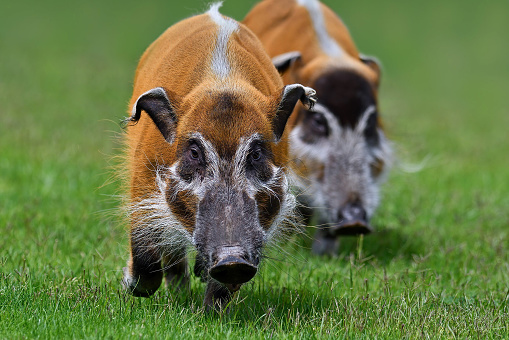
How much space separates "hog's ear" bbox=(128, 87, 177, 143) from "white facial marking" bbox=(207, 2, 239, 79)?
0.47 meters

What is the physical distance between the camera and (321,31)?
26.4ft

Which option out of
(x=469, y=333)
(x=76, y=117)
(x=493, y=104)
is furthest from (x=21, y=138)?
(x=493, y=104)

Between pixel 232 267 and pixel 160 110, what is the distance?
44.9 inches

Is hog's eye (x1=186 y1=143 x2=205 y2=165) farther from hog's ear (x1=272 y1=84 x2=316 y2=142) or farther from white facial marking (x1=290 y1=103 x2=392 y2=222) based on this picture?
white facial marking (x1=290 y1=103 x2=392 y2=222)

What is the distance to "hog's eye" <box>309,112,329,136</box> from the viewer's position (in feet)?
23.9

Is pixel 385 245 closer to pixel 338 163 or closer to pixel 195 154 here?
pixel 338 163

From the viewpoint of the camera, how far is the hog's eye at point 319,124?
7277 millimetres

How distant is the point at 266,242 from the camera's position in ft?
14.4

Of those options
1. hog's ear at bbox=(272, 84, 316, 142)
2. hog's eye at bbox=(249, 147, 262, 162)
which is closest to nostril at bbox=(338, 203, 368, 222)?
hog's ear at bbox=(272, 84, 316, 142)

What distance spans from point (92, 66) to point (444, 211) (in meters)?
11.6

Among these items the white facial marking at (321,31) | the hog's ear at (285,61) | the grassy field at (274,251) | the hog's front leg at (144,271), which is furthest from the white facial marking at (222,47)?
the white facial marking at (321,31)

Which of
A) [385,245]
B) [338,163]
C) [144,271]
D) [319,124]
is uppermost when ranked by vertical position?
[319,124]

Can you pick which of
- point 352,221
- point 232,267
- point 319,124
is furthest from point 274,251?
point 232,267

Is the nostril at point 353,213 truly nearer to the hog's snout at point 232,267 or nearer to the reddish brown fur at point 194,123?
the reddish brown fur at point 194,123
